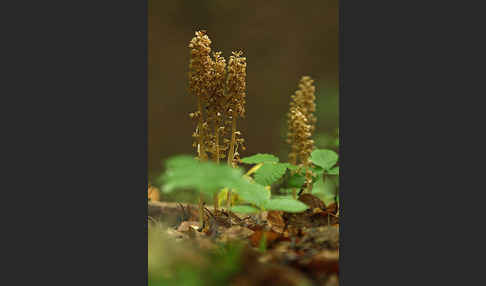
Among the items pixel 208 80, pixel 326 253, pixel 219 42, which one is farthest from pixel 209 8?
pixel 326 253

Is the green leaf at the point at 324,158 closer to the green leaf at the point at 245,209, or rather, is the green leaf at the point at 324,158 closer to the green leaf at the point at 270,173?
the green leaf at the point at 270,173

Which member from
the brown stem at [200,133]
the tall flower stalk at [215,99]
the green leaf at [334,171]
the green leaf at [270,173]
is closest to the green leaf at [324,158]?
the green leaf at [334,171]

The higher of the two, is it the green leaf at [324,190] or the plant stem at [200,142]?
the plant stem at [200,142]

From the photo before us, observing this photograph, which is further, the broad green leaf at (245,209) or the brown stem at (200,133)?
the brown stem at (200,133)

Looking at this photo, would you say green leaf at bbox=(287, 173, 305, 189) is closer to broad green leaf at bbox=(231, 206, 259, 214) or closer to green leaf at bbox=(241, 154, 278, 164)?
green leaf at bbox=(241, 154, 278, 164)

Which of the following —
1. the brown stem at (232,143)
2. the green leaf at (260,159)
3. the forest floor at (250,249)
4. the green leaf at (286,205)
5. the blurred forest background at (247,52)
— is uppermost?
the blurred forest background at (247,52)

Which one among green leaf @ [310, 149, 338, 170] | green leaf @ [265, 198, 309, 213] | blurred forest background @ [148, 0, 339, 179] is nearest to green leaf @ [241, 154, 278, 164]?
blurred forest background @ [148, 0, 339, 179]
